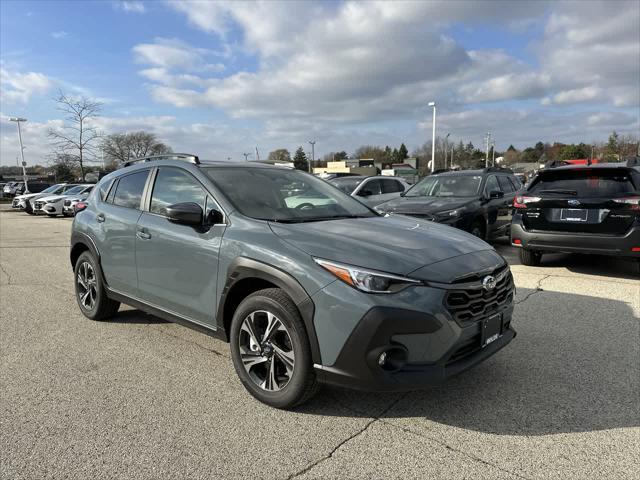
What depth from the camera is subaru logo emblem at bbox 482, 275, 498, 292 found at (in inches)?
118

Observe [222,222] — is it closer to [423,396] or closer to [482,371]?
[423,396]

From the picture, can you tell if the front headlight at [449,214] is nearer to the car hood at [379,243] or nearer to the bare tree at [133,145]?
the car hood at [379,243]

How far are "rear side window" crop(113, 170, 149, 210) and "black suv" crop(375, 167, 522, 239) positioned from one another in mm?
4620

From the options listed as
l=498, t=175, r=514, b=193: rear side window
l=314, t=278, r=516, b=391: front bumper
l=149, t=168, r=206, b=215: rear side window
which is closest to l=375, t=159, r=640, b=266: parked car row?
l=498, t=175, r=514, b=193: rear side window

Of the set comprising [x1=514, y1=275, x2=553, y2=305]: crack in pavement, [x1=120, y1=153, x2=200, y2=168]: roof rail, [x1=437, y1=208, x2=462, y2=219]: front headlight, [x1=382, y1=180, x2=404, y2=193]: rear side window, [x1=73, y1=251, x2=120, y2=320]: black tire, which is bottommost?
[x1=514, y1=275, x2=553, y2=305]: crack in pavement

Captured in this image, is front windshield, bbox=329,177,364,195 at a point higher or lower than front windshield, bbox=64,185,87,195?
higher

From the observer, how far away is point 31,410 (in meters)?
3.11

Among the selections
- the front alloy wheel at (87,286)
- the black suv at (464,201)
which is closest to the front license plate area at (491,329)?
the front alloy wheel at (87,286)

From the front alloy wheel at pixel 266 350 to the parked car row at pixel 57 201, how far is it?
21.4 meters

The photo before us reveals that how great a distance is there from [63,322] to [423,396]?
12.9ft

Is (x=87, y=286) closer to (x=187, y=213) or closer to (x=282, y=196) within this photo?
(x=187, y=213)

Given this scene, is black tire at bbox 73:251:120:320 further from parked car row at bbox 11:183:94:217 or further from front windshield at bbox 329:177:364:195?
parked car row at bbox 11:183:94:217

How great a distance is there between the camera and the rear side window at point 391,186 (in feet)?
43.7

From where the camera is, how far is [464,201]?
345 inches
